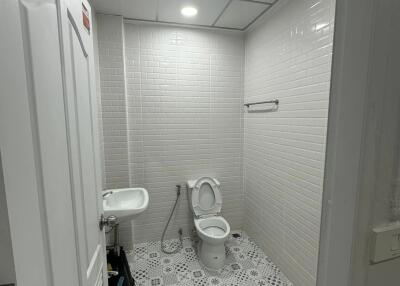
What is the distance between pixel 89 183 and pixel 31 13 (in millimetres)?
642

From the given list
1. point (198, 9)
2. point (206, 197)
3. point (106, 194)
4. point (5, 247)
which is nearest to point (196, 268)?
point (206, 197)

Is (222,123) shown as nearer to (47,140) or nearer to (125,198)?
(125,198)

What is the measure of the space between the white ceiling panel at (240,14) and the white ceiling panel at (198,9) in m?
0.08

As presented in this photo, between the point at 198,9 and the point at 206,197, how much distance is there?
6.24ft

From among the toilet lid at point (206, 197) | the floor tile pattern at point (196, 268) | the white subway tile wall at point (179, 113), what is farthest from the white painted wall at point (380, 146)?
the white subway tile wall at point (179, 113)

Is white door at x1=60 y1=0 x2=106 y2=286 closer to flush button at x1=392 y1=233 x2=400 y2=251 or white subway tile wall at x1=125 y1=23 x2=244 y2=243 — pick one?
flush button at x1=392 y1=233 x2=400 y2=251

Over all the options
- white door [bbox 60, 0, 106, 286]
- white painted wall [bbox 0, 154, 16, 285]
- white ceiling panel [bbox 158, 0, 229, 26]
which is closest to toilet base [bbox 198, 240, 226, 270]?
white door [bbox 60, 0, 106, 286]

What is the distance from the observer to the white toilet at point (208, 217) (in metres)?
2.07

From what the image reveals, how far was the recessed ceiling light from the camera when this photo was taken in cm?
193

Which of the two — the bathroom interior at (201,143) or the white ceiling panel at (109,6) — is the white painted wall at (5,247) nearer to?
the bathroom interior at (201,143)

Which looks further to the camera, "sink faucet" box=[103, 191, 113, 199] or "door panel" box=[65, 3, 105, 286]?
"sink faucet" box=[103, 191, 113, 199]

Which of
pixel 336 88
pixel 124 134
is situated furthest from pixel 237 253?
pixel 336 88

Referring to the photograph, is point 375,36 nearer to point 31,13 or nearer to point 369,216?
point 369,216

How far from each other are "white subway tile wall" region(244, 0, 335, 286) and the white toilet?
446 mm
